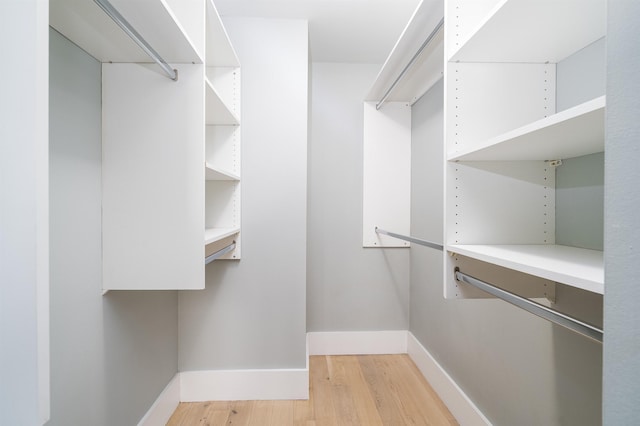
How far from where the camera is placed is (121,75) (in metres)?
1.11

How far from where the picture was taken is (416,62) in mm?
1703

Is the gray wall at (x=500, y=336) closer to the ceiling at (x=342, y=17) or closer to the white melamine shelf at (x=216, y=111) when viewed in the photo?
the ceiling at (x=342, y=17)

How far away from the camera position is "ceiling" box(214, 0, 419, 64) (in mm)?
1704

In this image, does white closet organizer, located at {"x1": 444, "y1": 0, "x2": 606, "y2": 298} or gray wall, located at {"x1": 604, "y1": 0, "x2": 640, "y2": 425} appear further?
white closet organizer, located at {"x1": 444, "y1": 0, "x2": 606, "y2": 298}

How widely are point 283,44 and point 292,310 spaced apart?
164 cm

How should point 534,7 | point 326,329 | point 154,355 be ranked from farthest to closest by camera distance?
point 326,329, point 154,355, point 534,7

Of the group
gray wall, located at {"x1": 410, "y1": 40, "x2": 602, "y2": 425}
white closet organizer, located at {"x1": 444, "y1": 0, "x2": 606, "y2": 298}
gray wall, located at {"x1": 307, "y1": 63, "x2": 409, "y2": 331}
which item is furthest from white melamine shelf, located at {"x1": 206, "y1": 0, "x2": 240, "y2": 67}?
gray wall, located at {"x1": 410, "y1": 40, "x2": 602, "y2": 425}

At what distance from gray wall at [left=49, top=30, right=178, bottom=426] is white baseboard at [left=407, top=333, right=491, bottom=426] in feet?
5.25

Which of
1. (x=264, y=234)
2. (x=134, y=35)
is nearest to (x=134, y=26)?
(x=134, y=35)

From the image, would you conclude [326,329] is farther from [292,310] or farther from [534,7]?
[534,7]

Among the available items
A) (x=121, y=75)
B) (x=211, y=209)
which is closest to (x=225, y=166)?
(x=211, y=209)

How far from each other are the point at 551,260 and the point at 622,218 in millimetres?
460

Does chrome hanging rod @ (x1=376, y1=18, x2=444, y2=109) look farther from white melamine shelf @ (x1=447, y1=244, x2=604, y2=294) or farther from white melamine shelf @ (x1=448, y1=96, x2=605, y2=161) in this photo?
white melamine shelf @ (x1=447, y1=244, x2=604, y2=294)

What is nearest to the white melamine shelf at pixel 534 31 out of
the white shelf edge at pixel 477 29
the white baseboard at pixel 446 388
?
the white shelf edge at pixel 477 29
